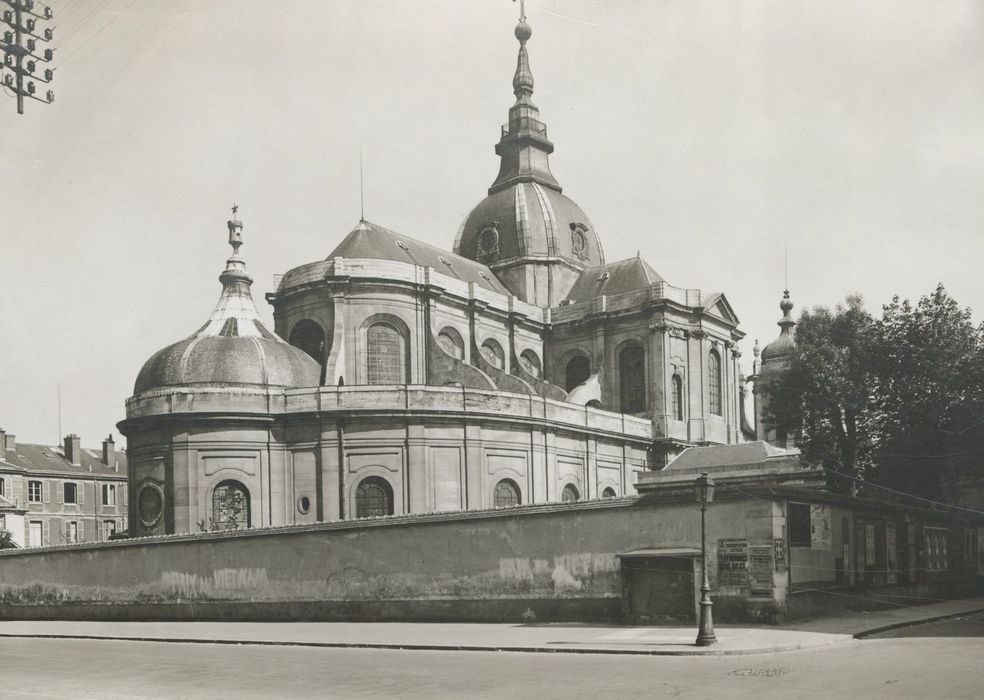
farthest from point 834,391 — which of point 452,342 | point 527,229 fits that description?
point 527,229

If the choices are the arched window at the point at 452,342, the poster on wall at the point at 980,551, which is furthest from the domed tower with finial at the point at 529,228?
the poster on wall at the point at 980,551

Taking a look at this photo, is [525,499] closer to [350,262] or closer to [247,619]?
[350,262]

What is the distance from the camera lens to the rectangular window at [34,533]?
63219 millimetres

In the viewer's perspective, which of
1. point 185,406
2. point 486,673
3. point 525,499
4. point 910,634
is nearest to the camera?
point 486,673

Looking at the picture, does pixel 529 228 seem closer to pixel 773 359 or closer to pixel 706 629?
pixel 773 359

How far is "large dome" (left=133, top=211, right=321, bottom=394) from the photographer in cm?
3888

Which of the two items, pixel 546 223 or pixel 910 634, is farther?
pixel 546 223

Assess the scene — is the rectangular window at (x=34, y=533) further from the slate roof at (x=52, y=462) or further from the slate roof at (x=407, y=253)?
the slate roof at (x=407, y=253)

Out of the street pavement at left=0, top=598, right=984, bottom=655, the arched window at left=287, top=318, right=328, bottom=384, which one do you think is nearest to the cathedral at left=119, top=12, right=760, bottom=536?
the arched window at left=287, top=318, right=328, bottom=384

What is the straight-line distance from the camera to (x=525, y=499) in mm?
41344

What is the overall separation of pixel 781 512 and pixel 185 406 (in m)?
23.6

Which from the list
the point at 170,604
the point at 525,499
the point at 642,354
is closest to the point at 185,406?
the point at 170,604

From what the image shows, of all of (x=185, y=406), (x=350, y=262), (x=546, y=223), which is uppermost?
(x=546, y=223)

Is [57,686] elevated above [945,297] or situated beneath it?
situated beneath
